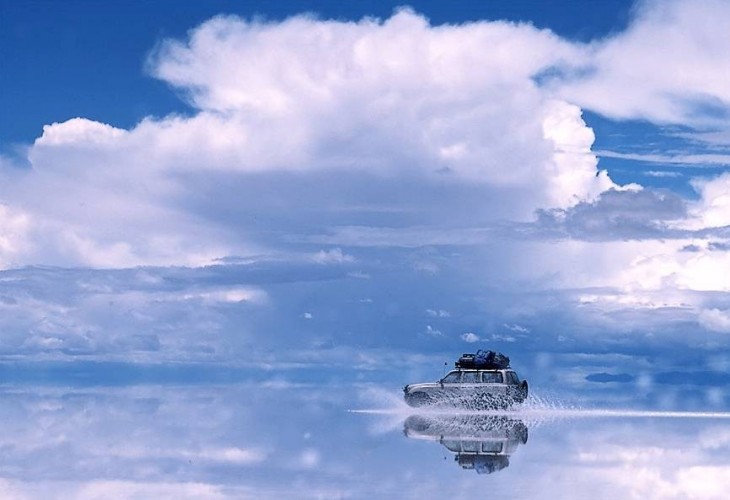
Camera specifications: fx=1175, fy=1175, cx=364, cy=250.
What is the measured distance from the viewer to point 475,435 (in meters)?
45.5

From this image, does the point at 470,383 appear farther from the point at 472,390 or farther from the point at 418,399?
the point at 418,399

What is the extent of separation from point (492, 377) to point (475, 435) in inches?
600

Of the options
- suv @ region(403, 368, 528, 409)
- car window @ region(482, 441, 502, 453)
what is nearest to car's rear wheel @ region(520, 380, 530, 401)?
suv @ region(403, 368, 528, 409)

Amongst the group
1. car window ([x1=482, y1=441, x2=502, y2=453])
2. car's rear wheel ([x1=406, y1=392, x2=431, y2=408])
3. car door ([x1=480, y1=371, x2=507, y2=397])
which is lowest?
car window ([x1=482, y1=441, x2=502, y2=453])

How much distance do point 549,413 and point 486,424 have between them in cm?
1312

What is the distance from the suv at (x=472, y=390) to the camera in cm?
5962

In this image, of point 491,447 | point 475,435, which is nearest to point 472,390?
point 475,435

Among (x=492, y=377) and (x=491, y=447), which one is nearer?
(x=491, y=447)

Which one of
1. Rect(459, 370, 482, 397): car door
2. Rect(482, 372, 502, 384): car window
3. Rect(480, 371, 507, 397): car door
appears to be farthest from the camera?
Rect(482, 372, 502, 384): car window

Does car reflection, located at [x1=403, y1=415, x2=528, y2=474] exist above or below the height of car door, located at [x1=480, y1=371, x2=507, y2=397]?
below

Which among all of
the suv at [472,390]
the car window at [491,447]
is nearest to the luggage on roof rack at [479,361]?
the suv at [472,390]

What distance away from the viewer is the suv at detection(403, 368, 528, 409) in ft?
196

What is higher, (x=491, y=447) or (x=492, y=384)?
(x=492, y=384)

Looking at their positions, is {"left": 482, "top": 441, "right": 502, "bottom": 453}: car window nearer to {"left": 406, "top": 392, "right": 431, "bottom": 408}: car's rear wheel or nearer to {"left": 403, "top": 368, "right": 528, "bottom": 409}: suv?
{"left": 403, "top": 368, "right": 528, "bottom": 409}: suv
